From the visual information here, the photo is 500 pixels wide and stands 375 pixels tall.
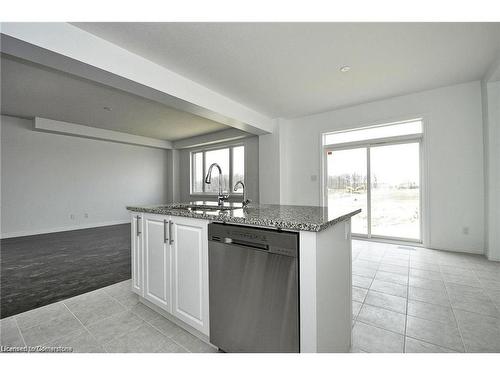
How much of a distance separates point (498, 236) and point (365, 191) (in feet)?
6.25

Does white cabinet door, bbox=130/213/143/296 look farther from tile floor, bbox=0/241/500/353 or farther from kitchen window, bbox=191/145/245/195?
kitchen window, bbox=191/145/245/195

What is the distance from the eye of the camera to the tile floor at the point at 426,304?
1.53 metres

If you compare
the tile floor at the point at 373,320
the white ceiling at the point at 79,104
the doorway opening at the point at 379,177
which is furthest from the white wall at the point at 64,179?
the doorway opening at the point at 379,177

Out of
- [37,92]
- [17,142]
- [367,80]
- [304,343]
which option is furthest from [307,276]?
[17,142]

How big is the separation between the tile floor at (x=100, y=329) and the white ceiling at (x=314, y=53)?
8.69 ft

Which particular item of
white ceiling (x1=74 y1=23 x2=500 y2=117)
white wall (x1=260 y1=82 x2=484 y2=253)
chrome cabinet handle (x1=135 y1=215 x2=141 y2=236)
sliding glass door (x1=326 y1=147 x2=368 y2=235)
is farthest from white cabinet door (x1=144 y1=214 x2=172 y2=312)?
white wall (x1=260 y1=82 x2=484 y2=253)

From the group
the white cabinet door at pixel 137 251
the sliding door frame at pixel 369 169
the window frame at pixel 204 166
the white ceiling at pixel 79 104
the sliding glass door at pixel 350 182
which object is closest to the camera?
the white cabinet door at pixel 137 251

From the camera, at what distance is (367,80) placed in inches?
133

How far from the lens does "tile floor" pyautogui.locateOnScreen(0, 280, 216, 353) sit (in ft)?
4.97

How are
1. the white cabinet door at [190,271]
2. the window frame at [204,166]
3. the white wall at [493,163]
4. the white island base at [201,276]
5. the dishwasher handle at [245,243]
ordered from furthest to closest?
1. the window frame at [204,166]
2. the white wall at [493,163]
3. the white cabinet door at [190,271]
4. the dishwasher handle at [245,243]
5. the white island base at [201,276]

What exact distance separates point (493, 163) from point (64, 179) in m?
8.71

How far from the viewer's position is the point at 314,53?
2652mm

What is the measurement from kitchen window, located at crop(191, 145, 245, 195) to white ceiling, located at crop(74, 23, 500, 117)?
8.93ft

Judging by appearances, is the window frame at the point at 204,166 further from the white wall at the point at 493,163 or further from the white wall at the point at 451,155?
the white wall at the point at 493,163
